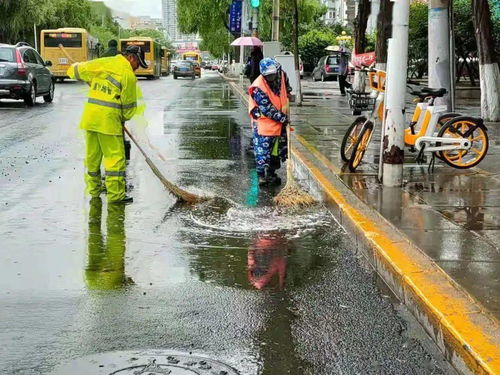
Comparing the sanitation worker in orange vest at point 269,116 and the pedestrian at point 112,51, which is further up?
the pedestrian at point 112,51

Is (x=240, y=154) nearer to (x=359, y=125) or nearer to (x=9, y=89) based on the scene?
(x=359, y=125)

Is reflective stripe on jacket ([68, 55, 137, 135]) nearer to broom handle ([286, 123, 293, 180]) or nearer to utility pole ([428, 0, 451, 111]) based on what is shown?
broom handle ([286, 123, 293, 180])

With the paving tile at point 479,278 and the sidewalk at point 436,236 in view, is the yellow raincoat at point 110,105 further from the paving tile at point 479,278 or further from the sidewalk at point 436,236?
the paving tile at point 479,278

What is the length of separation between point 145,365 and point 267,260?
2.25 m

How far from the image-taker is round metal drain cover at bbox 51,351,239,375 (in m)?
3.85

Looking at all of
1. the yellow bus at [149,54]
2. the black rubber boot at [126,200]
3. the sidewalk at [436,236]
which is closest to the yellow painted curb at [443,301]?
the sidewalk at [436,236]

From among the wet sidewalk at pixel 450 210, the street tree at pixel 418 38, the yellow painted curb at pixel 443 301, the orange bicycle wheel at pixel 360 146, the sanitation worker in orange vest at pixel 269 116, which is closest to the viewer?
the yellow painted curb at pixel 443 301

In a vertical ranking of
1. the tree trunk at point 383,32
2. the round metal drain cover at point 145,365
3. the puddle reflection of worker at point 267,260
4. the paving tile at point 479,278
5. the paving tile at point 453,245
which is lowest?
the round metal drain cover at point 145,365

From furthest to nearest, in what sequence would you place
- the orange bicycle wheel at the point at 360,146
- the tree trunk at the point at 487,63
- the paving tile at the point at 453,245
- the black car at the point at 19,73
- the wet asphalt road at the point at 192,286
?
the black car at the point at 19,73, the tree trunk at the point at 487,63, the orange bicycle wheel at the point at 360,146, the paving tile at the point at 453,245, the wet asphalt road at the point at 192,286

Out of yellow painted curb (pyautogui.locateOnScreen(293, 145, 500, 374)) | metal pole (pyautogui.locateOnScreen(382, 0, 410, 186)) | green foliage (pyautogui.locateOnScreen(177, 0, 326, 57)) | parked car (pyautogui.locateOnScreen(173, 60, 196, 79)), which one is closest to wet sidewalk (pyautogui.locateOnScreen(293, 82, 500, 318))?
yellow painted curb (pyautogui.locateOnScreen(293, 145, 500, 374))

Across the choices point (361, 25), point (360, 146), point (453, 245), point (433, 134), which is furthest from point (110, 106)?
point (361, 25)

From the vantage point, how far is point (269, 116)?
9180 millimetres

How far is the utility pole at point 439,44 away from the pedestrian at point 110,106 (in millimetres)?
7262

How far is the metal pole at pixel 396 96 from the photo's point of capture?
8281 millimetres
